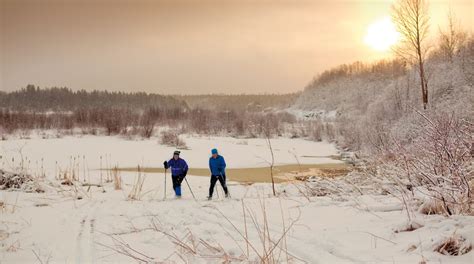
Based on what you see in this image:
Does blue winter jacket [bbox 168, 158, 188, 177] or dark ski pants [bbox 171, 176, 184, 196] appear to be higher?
blue winter jacket [bbox 168, 158, 188, 177]

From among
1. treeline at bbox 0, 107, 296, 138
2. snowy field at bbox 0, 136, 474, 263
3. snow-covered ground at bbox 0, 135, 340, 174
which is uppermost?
treeline at bbox 0, 107, 296, 138

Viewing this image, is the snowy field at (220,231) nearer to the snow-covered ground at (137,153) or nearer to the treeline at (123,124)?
the snow-covered ground at (137,153)

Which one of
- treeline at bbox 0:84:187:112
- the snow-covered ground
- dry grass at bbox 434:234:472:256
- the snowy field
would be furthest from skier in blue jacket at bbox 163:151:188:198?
treeline at bbox 0:84:187:112

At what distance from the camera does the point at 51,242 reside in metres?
6.17

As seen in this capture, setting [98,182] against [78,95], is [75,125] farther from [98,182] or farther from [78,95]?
[78,95]

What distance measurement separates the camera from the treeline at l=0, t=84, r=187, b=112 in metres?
101

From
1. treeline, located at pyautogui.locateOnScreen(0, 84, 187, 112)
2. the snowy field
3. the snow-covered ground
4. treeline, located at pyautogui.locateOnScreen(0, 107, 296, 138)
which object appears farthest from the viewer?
treeline, located at pyautogui.locateOnScreen(0, 84, 187, 112)

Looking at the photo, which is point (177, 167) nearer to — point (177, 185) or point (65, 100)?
point (177, 185)

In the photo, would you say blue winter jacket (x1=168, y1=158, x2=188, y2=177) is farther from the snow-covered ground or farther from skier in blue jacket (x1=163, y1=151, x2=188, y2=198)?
the snow-covered ground

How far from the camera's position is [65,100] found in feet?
368

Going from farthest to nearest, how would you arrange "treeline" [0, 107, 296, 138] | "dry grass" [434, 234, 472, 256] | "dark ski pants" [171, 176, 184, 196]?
"treeline" [0, 107, 296, 138]
"dark ski pants" [171, 176, 184, 196]
"dry grass" [434, 234, 472, 256]

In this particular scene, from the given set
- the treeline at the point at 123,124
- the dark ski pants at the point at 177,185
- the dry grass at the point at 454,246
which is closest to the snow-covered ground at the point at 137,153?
the treeline at the point at 123,124

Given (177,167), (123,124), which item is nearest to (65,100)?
(123,124)

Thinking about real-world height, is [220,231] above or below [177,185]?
above
